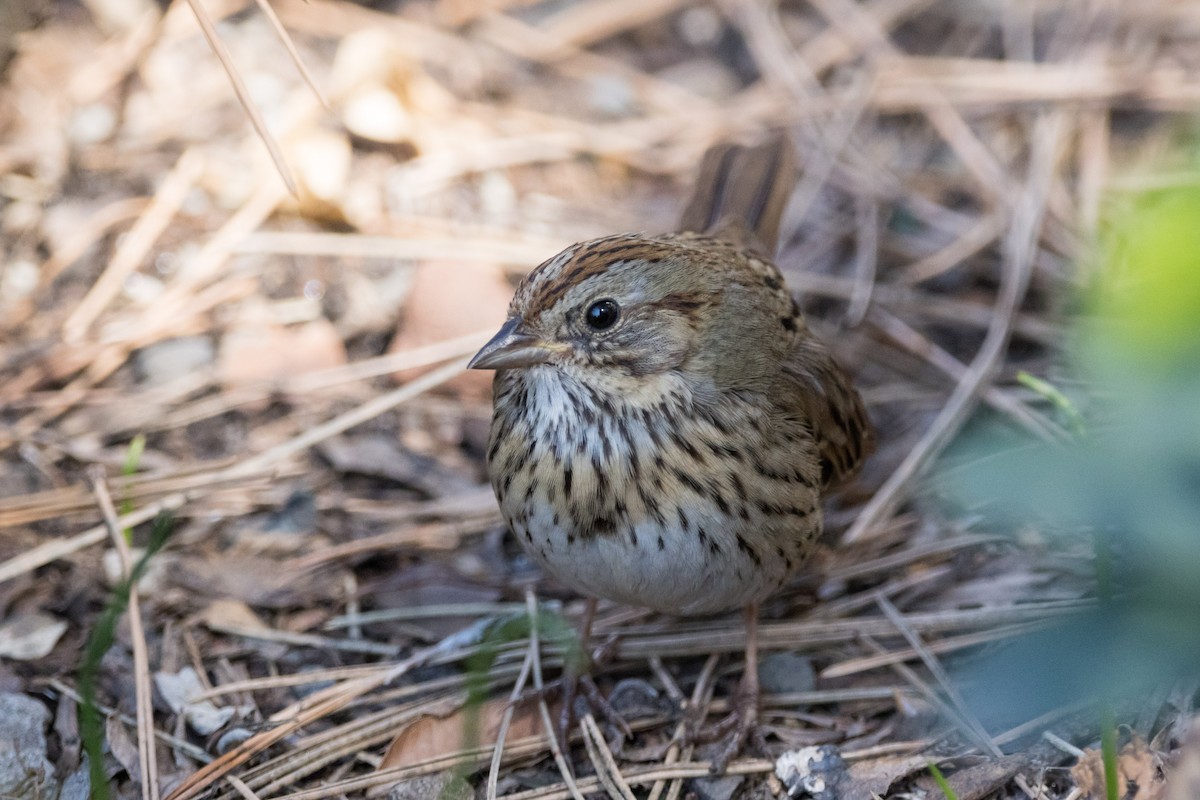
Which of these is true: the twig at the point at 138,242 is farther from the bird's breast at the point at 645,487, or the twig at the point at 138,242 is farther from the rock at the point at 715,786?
the rock at the point at 715,786

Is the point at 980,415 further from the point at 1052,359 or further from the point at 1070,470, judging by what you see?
the point at 1070,470

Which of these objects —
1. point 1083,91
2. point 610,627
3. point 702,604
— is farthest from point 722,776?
point 1083,91

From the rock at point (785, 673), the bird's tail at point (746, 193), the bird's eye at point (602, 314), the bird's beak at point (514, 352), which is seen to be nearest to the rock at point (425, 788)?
the rock at point (785, 673)

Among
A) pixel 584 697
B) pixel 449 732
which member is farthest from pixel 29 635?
pixel 584 697

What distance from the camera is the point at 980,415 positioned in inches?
157

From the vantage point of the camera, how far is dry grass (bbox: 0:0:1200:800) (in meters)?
3.09

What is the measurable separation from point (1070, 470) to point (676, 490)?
1.29 meters

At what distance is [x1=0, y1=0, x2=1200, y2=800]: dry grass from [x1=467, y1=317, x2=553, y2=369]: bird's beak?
2.03ft

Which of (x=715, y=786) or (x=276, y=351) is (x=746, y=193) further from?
(x=715, y=786)

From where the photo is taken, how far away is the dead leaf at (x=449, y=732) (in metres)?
2.96

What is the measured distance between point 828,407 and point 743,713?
81 centimetres

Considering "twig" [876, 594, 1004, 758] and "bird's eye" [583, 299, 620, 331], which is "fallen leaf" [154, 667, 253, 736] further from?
"twig" [876, 594, 1004, 758]

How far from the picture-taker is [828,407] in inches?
124

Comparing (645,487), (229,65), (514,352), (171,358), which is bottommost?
(171,358)
